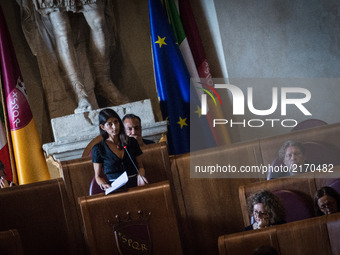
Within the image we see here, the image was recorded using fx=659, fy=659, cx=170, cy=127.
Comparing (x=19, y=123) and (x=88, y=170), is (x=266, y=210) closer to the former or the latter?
(x=88, y=170)

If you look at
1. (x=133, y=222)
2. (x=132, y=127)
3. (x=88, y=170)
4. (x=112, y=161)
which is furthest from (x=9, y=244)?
(x=132, y=127)

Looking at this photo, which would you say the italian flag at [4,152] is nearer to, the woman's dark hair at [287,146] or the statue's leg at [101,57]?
the statue's leg at [101,57]

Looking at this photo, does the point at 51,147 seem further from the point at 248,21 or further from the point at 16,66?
the point at 248,21

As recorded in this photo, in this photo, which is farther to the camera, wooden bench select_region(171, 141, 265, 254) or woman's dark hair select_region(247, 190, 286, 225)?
wooden bench select_region(171, 141, 265, 254)

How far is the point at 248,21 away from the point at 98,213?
137 inches

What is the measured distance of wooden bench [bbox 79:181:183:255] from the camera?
3.76 meters

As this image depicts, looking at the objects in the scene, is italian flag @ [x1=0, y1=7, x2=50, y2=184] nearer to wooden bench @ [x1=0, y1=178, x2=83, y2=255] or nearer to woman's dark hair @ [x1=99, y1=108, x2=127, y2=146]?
wooden bench @ [x1=0, y1=178, x2=83, y2=255]

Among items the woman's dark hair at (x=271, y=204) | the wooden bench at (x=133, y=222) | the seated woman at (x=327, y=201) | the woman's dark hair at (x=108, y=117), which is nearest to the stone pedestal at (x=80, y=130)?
the woman's dark hair at (x=108, y=117)

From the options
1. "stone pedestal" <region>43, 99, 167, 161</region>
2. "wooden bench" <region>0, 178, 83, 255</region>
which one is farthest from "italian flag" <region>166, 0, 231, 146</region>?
"wooden bench" <region>0, 178, 83, 255</region>

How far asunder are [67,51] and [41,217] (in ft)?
7.35

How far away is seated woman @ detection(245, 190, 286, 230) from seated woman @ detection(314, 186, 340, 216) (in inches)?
8.5

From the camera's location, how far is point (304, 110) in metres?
6.47

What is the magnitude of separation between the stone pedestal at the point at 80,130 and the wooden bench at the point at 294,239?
9.82 ft

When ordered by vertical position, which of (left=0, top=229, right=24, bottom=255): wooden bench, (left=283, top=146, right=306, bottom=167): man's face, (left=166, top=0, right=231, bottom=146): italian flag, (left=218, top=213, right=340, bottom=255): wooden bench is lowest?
(left=218, top=213, right=340, bottom=255): wooden bench
